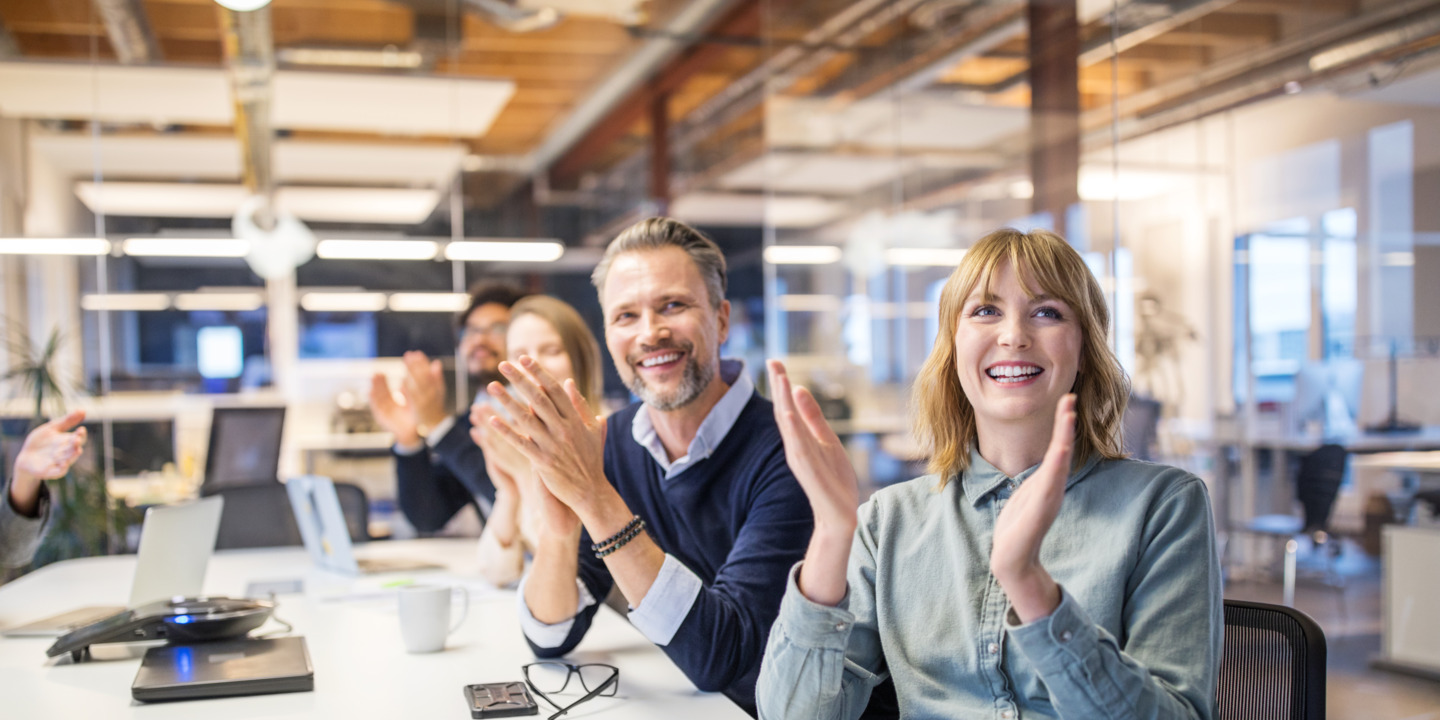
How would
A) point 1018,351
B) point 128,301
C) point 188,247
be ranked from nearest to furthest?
point 1018,351, point 128,301, point 188,247

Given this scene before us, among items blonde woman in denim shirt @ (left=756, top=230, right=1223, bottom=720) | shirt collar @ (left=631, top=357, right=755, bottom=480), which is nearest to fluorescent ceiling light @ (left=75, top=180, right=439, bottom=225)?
shirt collar @ (left=631, top=357, right=755, bottom=480)

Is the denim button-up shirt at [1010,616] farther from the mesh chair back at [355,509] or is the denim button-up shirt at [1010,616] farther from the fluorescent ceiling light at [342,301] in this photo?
the fluorescent ceiling light at [342,301]

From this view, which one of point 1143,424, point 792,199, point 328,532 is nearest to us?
point 328,532

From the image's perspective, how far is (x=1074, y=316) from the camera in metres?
1.48

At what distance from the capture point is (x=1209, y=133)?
373 centimetres

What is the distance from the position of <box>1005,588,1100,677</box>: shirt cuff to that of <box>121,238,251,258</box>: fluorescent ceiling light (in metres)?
5.40

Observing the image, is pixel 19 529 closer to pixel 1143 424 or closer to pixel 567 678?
pixel 567 678

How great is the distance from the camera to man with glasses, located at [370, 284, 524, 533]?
10.5 ft

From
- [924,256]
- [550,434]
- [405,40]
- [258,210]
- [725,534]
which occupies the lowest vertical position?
[725,534]

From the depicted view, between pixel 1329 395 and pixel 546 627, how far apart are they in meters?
2.69

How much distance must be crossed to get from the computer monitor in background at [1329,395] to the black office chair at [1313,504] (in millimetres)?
85

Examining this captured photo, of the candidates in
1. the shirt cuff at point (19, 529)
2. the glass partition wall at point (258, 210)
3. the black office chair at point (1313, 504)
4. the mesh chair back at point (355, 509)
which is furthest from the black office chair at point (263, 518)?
the black office chair at point (1313, 504)

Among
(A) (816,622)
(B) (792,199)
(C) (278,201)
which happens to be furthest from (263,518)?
(B) (792,199)

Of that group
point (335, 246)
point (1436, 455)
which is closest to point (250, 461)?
point (335, 246)
